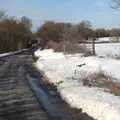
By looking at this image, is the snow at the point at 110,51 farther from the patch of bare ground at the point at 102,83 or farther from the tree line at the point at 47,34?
the patch of bare ground at the point at 102,83

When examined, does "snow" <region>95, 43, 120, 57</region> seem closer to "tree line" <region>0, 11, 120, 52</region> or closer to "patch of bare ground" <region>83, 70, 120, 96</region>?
"tree line" <region>0, 11, 120, 52</region>

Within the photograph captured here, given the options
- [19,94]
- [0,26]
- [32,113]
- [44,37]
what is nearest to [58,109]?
[32,113]

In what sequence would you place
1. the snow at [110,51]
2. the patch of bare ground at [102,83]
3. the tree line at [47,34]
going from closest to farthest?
the patch of bare ground at [102,83]
the snow at [110,51]
the tree line at [47,34]

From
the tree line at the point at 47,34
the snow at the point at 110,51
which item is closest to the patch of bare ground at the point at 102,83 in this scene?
the snow at the point at 110,51

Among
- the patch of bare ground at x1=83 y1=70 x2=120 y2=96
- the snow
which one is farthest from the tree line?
the patch of bare ground at x1=83 y1=70 x2=120 y2=96

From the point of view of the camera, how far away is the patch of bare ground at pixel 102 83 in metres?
13.5

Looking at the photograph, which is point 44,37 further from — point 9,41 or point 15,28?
point 9,41

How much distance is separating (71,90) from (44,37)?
10359 centimetres

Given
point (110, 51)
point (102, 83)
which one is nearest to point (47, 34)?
point (110, 51)

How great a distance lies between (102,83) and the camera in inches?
605

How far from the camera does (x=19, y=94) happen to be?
14.7 metres

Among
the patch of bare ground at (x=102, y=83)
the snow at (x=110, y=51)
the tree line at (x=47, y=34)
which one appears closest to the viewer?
the patch of bare ground at (x=102, y=83)

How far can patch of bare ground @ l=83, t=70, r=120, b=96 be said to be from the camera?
13484 mm

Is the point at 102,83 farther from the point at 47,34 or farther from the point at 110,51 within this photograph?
the point at 47,34
